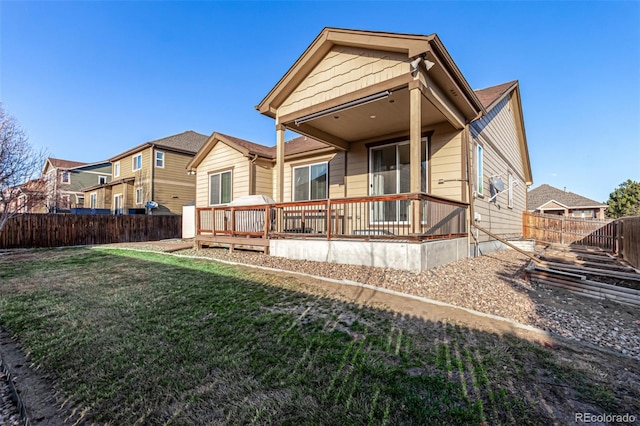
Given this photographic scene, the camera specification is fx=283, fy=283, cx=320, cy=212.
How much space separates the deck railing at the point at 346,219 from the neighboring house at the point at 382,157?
34 mm

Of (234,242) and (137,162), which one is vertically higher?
(137,162)

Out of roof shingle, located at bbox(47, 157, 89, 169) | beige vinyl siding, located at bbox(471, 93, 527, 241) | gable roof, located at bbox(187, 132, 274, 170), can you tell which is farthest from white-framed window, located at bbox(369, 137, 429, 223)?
roof shingle, located at bbox(47, 157, 89, 169)

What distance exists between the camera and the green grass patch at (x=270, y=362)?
1828 mm

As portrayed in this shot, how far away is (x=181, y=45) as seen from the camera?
554 inches

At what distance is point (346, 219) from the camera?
7328 mm

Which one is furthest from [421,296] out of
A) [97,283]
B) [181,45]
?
[181,45]

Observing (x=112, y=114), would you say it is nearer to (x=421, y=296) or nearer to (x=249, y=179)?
(x=249, y=179)

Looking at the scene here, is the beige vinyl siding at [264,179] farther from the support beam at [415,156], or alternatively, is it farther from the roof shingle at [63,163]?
the roof shingle at [63,163]

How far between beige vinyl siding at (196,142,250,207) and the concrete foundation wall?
16.5ft

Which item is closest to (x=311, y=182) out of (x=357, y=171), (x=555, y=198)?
(x=357, y=171)

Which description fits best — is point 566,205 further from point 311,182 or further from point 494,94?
point 311,182

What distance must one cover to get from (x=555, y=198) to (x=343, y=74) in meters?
32.4

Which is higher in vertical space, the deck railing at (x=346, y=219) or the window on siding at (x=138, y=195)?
the window on siding at (x=138, y=195)

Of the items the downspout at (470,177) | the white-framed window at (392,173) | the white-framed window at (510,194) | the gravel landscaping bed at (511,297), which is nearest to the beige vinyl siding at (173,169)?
the white-framed window at (392,173)
